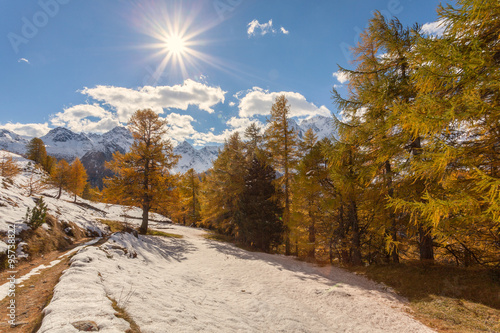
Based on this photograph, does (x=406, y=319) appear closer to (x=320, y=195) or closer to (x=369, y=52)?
(x=320, y=195)

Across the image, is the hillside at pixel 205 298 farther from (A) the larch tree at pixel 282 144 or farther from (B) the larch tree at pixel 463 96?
(A) the larch tree at pixel 282 144

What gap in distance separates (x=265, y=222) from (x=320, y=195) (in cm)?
532

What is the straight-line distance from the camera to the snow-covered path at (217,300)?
12.6ft

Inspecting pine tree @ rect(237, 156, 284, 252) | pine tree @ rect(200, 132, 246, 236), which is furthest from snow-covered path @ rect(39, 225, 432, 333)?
pine tree @ rect(200, 132, 246, 236)

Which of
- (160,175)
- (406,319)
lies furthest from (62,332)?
(160,175)

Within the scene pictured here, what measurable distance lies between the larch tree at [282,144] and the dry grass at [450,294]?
8.56 metres

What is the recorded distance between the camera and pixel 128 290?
17.1 feet

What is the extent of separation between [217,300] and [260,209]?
1157 centimetres

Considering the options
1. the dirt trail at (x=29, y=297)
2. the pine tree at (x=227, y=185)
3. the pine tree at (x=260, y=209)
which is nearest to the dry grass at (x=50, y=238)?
the dirt trail at (x=29, y=297)

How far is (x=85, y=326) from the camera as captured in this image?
9.55ft

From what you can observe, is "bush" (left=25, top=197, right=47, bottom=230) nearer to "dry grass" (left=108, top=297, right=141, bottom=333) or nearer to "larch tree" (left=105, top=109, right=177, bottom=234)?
"larch tree" (left=105, top=109, right=177, bottom=234)

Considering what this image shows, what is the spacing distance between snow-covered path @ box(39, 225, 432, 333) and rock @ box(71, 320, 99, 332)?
0.27 ft

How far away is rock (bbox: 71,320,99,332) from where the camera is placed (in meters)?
2.87

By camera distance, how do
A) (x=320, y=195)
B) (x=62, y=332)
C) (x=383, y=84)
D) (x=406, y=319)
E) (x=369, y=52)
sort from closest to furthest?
(x=62, y=332) < (x=406, y=319) < (x=383, y=84) < (x=369, y=52) < (x=320, y=195)
